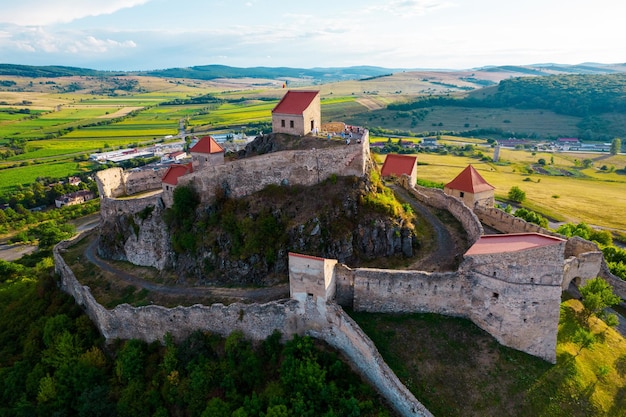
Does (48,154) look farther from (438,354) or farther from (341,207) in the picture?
(438,354)

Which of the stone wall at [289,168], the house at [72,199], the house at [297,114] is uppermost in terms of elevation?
the house at [297,114]

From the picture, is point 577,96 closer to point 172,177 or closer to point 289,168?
A: point 289,168

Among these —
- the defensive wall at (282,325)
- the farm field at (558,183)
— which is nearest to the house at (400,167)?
the defensive wall at (282,325)

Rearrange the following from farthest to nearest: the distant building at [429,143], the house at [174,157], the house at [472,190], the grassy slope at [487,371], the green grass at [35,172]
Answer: the distant building at [429,143] < the house at [174,157] < the green grass at [35,172] < the house at [472,190] < the grassy slope at [487,371]

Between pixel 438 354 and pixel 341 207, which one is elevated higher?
pixel 341 207

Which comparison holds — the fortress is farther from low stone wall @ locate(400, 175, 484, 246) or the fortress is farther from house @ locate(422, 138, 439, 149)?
house @ locate(422, 138, 439, 149)

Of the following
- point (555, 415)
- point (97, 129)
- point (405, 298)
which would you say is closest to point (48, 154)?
point (97, 129)

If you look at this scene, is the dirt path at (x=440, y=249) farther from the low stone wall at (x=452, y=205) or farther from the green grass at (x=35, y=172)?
the green grass at (x=35, y=172)
